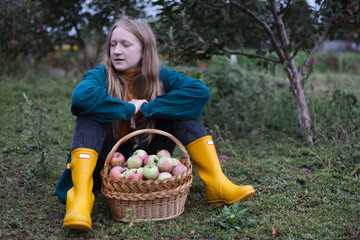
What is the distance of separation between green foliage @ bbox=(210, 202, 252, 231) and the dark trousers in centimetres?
51

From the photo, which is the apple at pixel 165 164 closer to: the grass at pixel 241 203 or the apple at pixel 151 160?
the apple at pixel 151 160

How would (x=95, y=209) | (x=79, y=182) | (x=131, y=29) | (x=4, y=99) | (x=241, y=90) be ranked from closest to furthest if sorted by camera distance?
(x=79, y=182), (x=95, y=209), (x=131, y=29), (x=4, y=99), (x=241, y=90)

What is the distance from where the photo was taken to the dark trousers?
2098 mm

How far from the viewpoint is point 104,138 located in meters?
2.21

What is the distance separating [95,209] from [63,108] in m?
2.58

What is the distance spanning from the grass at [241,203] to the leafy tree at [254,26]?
0.58 metres

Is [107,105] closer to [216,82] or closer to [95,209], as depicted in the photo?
[95,209]

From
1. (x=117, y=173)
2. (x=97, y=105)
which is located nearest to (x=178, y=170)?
(x=117, y=173)

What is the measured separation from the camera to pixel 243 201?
2.35 metres

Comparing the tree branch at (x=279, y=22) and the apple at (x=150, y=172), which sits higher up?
the tree branch at (x=279, y=22)

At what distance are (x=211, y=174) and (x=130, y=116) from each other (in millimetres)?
Result: 634

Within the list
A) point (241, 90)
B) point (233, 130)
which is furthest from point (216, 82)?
point (233, 130)

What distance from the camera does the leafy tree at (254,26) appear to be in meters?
3.27

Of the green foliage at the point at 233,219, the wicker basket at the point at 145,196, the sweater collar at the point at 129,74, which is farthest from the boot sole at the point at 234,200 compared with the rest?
the sweater collar at the point at 129,74
